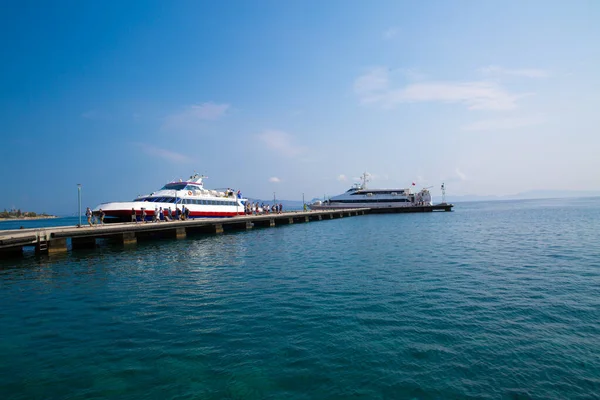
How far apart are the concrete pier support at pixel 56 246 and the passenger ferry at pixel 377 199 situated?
267 ft

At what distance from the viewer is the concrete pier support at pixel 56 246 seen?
76.0 ft

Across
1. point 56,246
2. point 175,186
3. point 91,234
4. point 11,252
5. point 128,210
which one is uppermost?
point 175,186

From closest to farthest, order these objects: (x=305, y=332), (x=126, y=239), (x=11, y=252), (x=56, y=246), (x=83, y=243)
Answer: (x=305, y=332) → (x=11, y=252) → (x=56, y=246) → (x=83, y=243) → (x=126, y=239)

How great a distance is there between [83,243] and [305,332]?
980 inches

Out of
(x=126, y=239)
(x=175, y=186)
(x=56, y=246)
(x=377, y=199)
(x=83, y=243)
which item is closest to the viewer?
(x=56, y=246)

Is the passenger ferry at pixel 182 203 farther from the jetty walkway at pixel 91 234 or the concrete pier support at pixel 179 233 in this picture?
the concrete pier support at pixel 179 233

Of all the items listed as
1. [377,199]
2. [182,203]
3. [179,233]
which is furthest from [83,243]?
[377,199]

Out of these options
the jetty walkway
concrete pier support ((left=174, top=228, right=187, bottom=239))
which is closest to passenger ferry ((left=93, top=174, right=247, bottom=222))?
the jetty walkway

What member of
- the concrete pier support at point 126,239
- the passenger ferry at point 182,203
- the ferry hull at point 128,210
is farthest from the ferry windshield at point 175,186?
the concrete pier support at point 126,239

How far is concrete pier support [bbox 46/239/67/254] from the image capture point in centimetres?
2316

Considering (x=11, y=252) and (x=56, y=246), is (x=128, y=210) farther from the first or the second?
(x=11, y=252)

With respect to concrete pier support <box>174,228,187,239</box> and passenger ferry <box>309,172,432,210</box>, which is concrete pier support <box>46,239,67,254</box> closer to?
concrete pier support <box>174,228,187,239</box>

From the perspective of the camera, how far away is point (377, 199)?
102 m

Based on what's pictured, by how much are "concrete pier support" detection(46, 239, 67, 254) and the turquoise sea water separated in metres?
6.42
